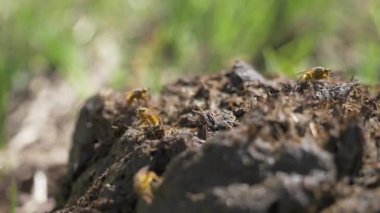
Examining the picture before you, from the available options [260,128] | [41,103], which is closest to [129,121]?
[260,128]

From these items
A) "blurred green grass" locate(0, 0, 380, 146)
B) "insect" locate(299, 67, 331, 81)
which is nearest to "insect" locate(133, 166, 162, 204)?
"insect" locate(299, 67, 331, 81)

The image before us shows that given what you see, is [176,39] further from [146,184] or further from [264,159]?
[264,159]

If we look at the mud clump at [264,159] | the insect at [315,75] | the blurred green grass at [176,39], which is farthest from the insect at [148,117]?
the blurred green grass at [176,39]

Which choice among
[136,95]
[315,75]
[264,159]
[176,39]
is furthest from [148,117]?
[176,39]

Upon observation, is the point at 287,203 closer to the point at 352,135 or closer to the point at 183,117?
the point at 352,135

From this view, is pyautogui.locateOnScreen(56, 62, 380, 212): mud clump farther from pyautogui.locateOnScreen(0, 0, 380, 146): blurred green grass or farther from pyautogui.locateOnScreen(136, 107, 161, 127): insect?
pyautogui.locateOnScreen(0, 0, 380, 146): blurred green grass
